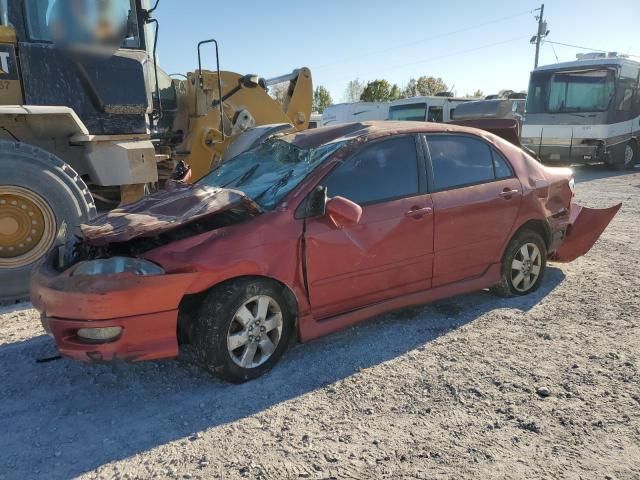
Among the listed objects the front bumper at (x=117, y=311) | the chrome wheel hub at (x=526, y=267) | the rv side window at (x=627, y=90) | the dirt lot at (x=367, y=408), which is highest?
the rv side window at (x=627, y=90)

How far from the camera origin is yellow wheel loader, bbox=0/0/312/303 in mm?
4707

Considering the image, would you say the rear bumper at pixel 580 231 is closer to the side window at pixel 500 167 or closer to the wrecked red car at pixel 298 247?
the wrecked red car at pixel 298 247

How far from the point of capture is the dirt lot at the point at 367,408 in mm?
2541

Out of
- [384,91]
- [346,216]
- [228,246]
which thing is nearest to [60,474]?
[228,246]

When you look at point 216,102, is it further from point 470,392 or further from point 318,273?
point 470,392

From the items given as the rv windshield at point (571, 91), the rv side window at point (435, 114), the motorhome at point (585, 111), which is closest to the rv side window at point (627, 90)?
the motorhome at point (585, 111)

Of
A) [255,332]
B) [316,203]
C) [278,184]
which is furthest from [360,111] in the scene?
[255,332]

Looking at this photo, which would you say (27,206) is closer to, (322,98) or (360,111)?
(360,111)

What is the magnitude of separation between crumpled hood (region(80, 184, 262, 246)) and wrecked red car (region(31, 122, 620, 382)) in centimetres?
1

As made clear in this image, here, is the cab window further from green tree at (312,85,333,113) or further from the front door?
green tree at (312,85,333,113)

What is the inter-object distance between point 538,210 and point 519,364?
1.73m

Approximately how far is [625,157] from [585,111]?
234cm

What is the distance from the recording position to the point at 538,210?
4.65 metres

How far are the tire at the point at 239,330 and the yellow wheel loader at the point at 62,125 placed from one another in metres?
2.12
